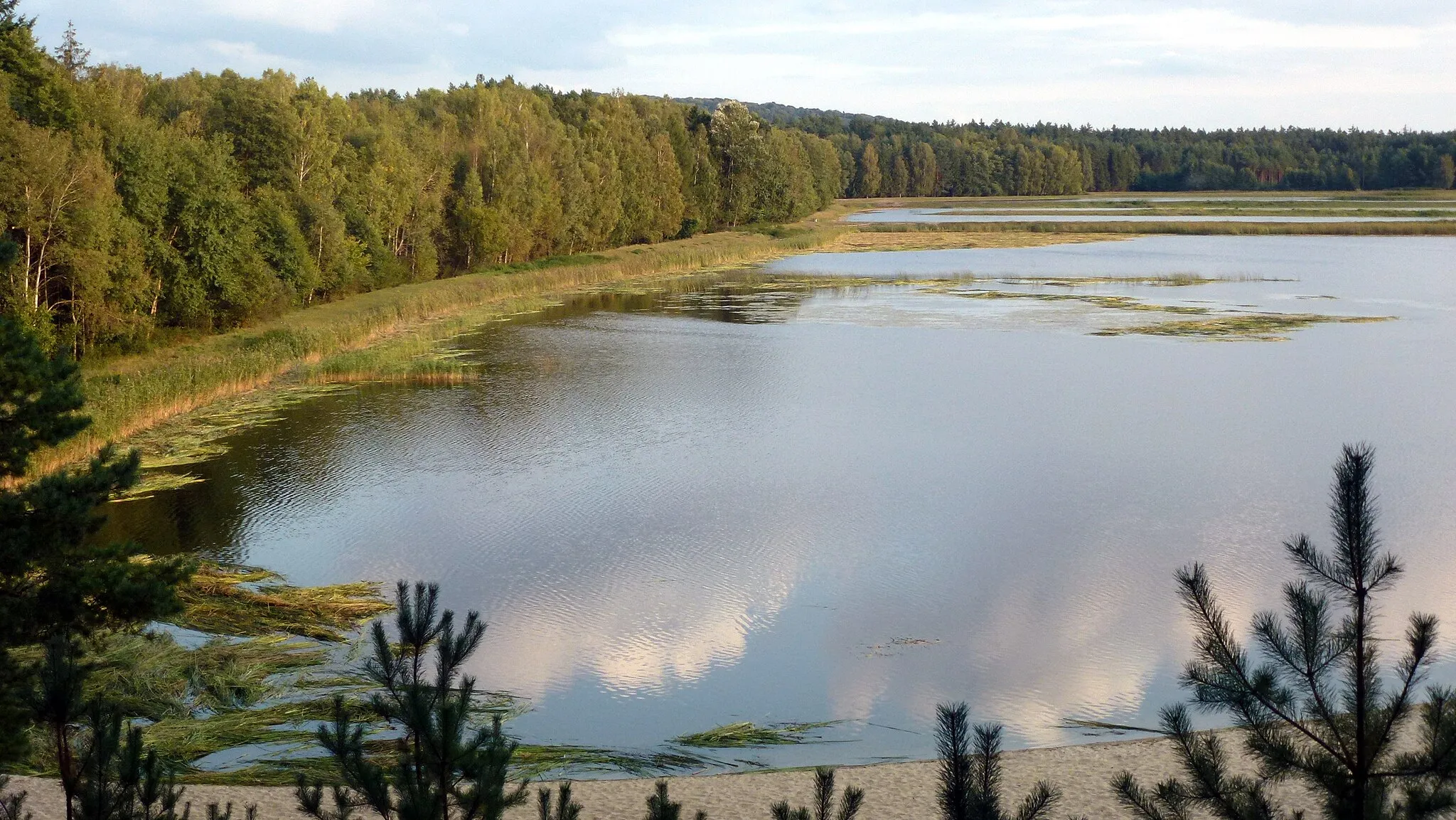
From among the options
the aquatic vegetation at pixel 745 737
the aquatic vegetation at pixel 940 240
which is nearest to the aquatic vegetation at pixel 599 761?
the aquatic vegetation at pixel 745 737

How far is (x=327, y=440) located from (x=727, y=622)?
9462 mm

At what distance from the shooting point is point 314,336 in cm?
2619

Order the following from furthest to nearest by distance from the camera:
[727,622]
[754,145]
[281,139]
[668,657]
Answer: [754,145] → [281,139] → [727,622] → [668,657]

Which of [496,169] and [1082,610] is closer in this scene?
[1082,610]

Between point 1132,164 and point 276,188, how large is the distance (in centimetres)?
11214

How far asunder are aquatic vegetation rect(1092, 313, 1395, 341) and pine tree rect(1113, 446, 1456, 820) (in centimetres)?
Result: 2522

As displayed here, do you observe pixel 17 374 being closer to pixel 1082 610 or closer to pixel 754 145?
pixel 1082 610

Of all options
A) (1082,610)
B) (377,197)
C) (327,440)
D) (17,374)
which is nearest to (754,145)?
(377,197)

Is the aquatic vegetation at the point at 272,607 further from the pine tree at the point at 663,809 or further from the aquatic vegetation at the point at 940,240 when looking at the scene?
the aquatic vegetation at the point at 940,240

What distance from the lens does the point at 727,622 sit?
11.2m

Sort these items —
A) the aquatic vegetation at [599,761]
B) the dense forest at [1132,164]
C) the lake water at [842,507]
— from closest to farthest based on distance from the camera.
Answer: the aquatic vegetation at [599,761] < the lake water at [842,507] < the dense forest at [1132,164]

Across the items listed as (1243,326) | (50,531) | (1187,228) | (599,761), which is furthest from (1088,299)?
(1187,228)

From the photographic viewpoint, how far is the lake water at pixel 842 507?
32.9 ft

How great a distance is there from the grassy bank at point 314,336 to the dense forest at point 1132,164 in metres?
75.0
